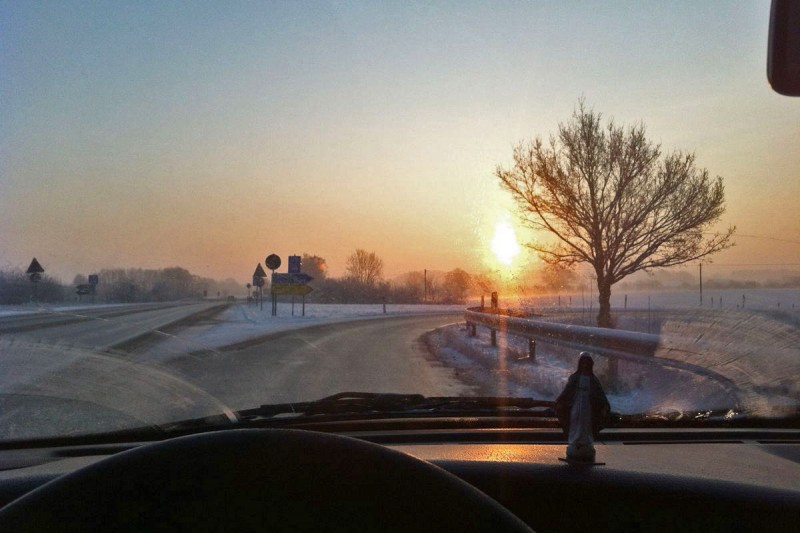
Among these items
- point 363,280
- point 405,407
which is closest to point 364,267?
point 363,280

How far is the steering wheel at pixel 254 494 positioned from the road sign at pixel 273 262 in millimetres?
7499

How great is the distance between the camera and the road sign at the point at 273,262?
Result: 902cm

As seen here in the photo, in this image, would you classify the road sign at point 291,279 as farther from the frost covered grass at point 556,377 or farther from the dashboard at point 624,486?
the dashboard at point 624,486

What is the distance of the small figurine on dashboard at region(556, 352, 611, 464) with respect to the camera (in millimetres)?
2664

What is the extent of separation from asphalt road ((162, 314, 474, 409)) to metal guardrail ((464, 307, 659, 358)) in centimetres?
163

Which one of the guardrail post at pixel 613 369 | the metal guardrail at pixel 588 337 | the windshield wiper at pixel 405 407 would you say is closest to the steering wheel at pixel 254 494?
the windshield wiper at pixel 405 407

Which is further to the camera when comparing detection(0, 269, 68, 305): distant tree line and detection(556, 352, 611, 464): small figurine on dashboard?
detection(0, 269, 68, 305): distant tree line

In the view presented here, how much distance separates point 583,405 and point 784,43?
149cm

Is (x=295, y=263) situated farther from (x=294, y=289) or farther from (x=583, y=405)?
(x=294, y=289)

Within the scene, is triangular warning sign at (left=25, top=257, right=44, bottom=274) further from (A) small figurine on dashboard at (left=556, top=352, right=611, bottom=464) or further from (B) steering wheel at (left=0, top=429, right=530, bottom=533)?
(B) steering wheel at (left=0, top=429, right=530, bottom=533)

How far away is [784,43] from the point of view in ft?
7.95

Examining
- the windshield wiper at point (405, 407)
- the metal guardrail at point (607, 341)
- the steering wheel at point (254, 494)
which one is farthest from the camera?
the metal guardrail at point (607, 341)

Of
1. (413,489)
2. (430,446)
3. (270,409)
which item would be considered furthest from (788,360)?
(413,489)

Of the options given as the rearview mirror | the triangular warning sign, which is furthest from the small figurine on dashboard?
the triangular warning sign
